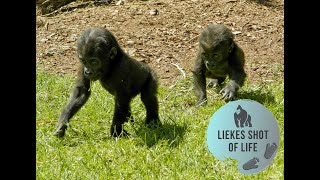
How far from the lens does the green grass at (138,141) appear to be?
17.9ft

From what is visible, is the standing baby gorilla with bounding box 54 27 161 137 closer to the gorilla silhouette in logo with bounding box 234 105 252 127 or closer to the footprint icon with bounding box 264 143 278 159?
the gorilla silhouette in logo with bounding box 234 105 252 127

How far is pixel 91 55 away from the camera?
21.4 feet

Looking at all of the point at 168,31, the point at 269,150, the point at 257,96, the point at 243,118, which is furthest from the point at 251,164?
the point at 168,31

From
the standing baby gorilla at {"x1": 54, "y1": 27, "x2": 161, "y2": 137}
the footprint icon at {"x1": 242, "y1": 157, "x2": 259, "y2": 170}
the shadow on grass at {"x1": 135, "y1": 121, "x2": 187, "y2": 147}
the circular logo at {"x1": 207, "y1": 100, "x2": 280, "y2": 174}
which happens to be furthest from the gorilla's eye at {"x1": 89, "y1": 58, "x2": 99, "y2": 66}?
the footprint icon at {"x1": 242, "y1": 157, "x2": 259, "y2": 170}

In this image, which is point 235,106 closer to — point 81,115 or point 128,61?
point 128,61

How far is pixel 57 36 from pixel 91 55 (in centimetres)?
441

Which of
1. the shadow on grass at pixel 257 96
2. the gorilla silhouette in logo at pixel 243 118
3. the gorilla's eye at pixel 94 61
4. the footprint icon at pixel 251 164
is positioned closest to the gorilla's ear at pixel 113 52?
the gorilla's eye at pixel 94 61

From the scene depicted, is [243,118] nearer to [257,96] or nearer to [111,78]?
[111,78]

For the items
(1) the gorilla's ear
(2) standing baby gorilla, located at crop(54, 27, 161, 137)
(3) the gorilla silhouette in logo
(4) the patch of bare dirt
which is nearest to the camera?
(3) the gorilla silhouette in logo

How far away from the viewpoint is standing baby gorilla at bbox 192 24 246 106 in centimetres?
787

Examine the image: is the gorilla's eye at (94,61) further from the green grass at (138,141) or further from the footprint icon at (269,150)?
the footprint icon at (269,150)

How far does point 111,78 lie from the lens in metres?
6.81

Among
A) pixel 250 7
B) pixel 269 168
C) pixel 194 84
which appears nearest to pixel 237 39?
pixel 250 7

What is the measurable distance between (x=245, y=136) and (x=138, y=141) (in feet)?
4.75
